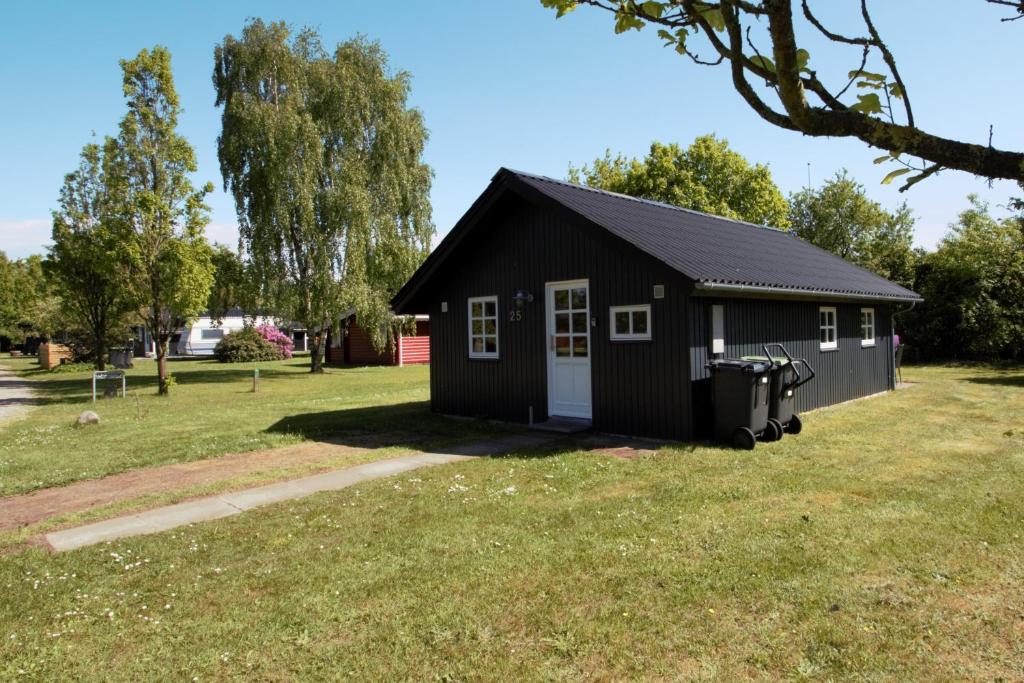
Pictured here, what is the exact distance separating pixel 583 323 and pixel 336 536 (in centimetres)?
619

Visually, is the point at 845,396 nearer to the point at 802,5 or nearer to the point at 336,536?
the point at 336,536

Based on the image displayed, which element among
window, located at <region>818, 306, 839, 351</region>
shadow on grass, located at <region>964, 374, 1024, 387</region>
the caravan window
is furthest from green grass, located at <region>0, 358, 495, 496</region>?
the caravan window

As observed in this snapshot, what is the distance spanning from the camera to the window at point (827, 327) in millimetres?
12914

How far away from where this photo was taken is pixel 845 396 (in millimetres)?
13664

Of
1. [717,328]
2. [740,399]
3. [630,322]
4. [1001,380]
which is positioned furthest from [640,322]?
[1001,380]

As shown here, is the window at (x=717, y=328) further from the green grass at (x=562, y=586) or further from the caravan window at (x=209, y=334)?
the caravan window at (x=209, y=334)

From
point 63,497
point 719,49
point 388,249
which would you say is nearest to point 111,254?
point 388,249

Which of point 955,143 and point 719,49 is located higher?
point 719,49

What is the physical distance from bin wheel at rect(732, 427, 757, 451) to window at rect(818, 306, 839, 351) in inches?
201

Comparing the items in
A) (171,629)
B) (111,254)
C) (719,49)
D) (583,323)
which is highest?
(111,254)

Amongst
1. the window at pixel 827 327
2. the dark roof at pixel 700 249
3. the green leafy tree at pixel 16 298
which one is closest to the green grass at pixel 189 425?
the dark roof at pixel 700 249

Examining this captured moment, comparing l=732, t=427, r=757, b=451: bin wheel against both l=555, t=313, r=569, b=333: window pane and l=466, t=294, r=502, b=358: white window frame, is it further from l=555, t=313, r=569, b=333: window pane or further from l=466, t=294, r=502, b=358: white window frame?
l=466, t=294, r=502, b=358: white window frame

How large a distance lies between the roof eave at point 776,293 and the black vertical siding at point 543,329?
38 centimetres

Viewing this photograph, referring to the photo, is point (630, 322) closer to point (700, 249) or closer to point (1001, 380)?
point (700, 249)
